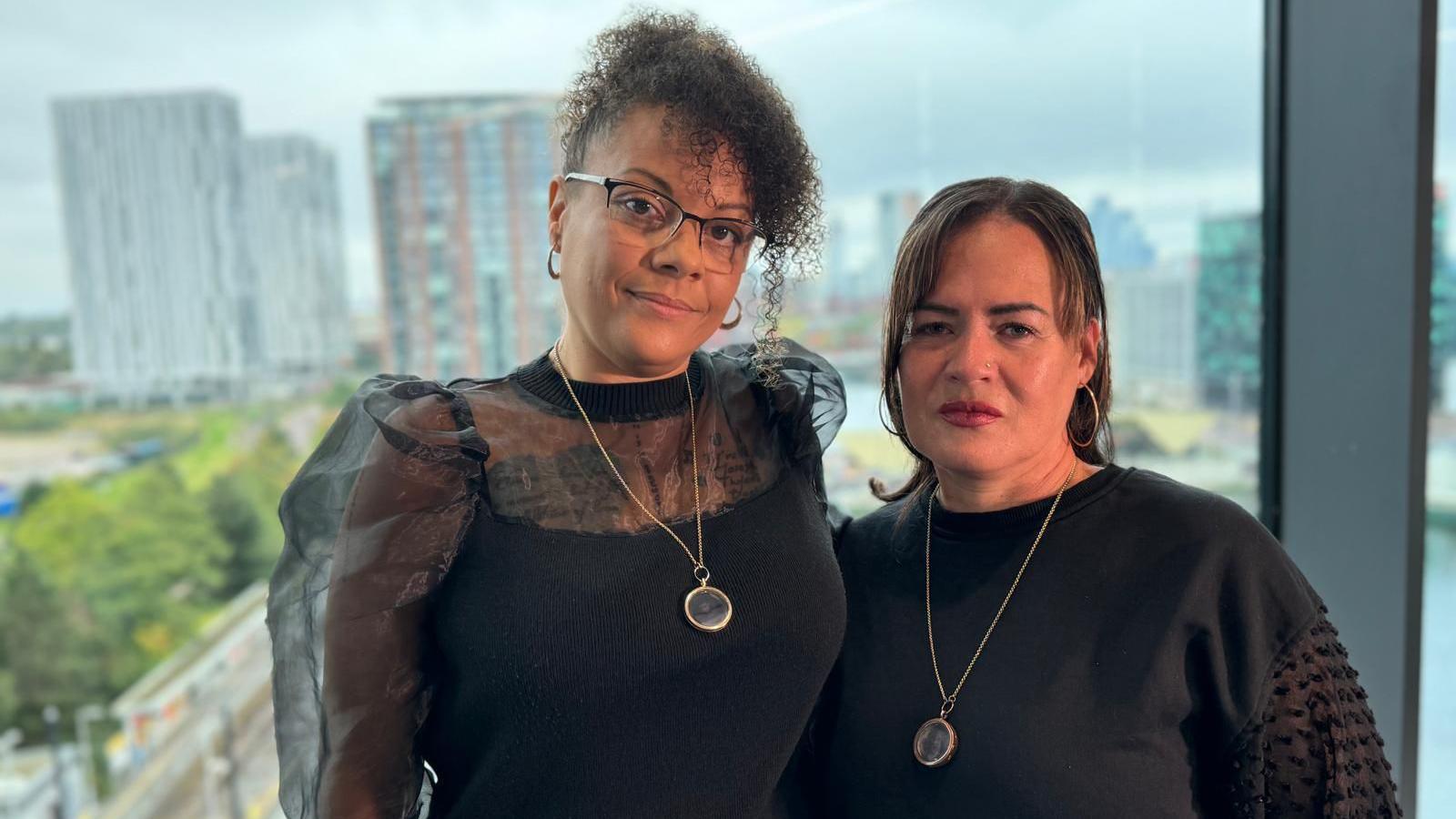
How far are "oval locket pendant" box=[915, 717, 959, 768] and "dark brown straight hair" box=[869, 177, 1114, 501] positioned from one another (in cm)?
42

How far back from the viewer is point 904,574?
1.36 metres

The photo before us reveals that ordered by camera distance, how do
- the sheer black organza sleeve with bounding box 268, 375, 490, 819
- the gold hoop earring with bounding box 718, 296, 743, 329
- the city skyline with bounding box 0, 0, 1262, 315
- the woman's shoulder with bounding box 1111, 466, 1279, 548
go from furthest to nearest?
1. the city skyline with bounding box 0, 0, 1262, 315
2. the gold hoop earring with bounding box 718, 296, 743, 329
3. the woman's shoulder with bounding box 1111, 466, 1279, 548
4. the sheer black organza sleeve with bounding box 268, 375, 490, 819

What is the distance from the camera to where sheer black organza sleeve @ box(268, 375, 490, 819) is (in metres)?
1.10

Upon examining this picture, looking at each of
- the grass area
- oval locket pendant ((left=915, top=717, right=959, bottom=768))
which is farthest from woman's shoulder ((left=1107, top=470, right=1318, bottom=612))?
the grass area

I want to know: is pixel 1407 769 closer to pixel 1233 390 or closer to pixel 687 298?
pixel 1233 390

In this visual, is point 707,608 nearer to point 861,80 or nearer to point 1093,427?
point 1093,427

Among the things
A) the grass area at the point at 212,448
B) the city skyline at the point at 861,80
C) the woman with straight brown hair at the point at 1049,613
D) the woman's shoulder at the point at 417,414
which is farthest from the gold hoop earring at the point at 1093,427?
the grass area at the point at 212,448

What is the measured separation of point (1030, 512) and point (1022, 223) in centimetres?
38

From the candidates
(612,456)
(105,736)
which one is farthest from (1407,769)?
(105,736)

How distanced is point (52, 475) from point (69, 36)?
5.48 ft

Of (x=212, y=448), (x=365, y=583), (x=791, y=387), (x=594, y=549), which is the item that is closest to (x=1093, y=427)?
(x=791, y=387)

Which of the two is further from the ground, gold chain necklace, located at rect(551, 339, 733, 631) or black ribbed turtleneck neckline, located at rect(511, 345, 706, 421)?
black ribbed turtleneck neckline, located at rect(511, 345, 706, 421)

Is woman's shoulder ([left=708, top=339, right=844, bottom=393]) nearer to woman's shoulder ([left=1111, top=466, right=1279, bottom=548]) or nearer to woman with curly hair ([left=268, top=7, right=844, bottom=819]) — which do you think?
woman with curly hair ([left=268, top=7, right=844, bottom=819])

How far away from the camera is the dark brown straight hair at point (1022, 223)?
4.10ft
